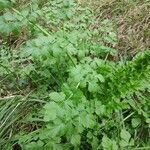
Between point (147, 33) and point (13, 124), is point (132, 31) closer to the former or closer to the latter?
point (147, 33)

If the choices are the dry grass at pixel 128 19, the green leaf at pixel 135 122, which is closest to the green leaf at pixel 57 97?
the green leaf at pixel 135 122

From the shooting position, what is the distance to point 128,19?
320cm

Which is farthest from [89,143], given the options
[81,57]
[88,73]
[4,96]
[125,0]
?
[125,0]

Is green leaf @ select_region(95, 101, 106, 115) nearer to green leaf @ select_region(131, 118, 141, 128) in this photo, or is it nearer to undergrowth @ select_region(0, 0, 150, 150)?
undergrowth @ select_region(0, 0, 150, 150)

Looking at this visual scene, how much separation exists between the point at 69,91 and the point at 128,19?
1.47 metres

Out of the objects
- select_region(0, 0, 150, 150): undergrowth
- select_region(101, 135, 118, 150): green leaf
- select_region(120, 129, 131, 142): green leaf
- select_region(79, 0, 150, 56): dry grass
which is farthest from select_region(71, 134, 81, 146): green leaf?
select_region(79, 0, 150, 56): dry grass

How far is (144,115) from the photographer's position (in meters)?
2.27

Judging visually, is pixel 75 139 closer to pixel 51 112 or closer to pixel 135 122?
pixel 51 112

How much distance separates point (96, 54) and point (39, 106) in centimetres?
57

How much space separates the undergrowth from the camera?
1925mm

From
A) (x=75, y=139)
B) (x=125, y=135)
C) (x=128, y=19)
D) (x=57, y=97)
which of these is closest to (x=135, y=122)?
(x=125, y=135)

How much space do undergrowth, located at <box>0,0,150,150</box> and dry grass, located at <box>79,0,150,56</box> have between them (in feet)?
0.50

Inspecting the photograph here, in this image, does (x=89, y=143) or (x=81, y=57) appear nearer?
(x=89, y=143)

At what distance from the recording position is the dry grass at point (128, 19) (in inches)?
115
